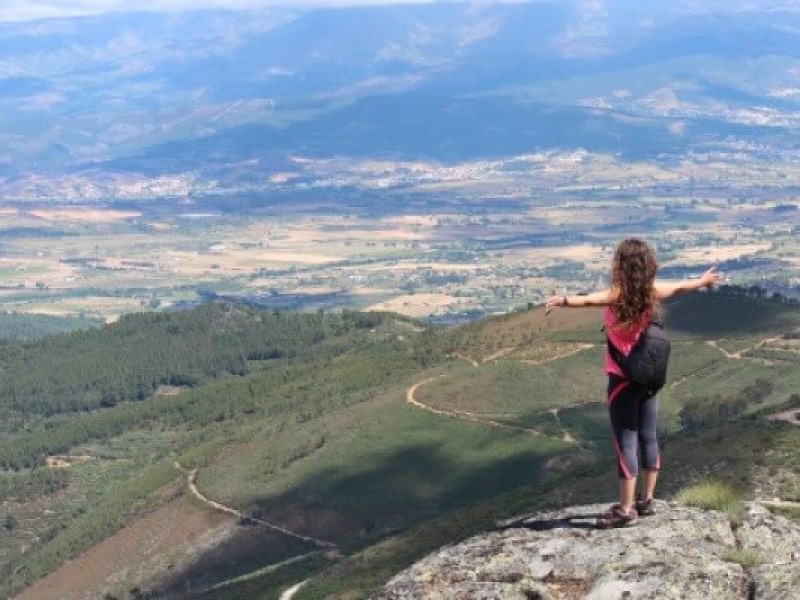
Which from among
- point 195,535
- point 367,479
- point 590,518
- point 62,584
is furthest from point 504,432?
point 590,518

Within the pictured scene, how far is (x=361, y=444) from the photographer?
8950 cm

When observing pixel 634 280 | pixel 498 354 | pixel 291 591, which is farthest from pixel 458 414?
pixel 634 280

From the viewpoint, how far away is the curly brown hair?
1742 cm

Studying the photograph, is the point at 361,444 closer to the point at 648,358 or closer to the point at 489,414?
the point at 489,414

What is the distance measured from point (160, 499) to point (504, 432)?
2230 cm

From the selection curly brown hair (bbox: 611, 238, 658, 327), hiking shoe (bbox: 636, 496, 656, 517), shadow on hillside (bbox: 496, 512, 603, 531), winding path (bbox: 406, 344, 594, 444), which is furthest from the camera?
winding path (bbox: 406, 344, 594, 444)

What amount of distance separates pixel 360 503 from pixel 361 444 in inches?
364

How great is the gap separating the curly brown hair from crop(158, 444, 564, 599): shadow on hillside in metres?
54.2

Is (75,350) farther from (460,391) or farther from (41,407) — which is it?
(460,391)

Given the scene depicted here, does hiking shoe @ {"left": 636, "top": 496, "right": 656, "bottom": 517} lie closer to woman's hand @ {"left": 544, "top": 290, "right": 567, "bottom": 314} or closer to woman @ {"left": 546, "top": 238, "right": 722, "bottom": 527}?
woman @ {"left": 546, "top": 238, "right": 722, "bottom": 527}

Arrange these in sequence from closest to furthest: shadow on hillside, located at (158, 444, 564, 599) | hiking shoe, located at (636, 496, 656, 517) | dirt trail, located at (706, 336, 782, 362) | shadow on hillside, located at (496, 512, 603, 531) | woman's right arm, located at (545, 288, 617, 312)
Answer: woman's right arm, located at (545, 288, 617, 312), shadow on hillside, located at (496, 512, 603, 531), hiking shoe, located at (636, 496, 656, 517), shadow on hillside, located at (158, 444, 564, 599), dirt trail, located at (706, 336, 782, 362)

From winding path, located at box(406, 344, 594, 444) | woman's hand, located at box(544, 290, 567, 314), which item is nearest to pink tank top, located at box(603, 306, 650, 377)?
woman's hand, located at box(544, 290, 567, 314)

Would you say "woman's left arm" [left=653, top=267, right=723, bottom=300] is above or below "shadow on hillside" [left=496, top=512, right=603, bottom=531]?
above

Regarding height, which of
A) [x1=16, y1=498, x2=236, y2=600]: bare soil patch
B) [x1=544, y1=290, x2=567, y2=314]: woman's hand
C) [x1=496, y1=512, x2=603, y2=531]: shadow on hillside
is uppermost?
[x1=544, y1=290, x2=567, y2=314]: woman's hand
